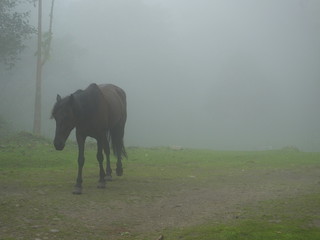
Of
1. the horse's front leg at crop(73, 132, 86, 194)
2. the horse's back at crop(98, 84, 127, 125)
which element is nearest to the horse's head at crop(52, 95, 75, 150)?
the horse's front leg at crop(73, 132, 86, 194)

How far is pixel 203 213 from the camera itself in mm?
6527

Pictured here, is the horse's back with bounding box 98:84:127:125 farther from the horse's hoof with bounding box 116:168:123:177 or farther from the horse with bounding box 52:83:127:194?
the horse's hoof with bounding box 116:168:123:177

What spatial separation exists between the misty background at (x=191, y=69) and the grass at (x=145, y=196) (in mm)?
22930

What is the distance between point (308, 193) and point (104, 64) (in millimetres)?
50764

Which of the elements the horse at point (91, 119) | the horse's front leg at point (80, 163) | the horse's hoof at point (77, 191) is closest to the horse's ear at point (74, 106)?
the horse at point (91, 119)

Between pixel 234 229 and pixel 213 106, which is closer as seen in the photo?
pixel 234 229

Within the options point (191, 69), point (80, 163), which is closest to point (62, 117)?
point (80, 163)

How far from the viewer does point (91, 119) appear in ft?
29.1

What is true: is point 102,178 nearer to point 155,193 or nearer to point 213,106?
point 155,193

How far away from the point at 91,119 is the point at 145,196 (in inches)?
88.7

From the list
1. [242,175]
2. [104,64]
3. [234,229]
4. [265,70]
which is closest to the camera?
[234,229]

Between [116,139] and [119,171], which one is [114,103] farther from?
[119,171]

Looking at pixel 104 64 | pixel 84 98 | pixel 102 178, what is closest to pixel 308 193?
pixel 102 178

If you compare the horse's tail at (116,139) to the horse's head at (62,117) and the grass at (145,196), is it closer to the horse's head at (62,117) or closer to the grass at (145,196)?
the grass at (145,196)
